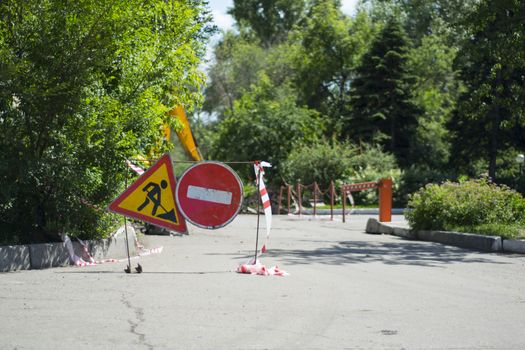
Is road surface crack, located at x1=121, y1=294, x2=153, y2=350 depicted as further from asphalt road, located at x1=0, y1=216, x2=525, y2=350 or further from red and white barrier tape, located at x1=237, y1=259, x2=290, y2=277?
red and white barrier tape, located at x1=237, y1=259, x2=290, y2=277

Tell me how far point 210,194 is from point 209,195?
0.03 metres

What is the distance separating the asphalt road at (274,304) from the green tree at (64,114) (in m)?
1.29

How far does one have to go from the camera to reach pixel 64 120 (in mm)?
13805

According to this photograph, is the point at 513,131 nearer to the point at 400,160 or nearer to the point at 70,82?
the point at 400,160

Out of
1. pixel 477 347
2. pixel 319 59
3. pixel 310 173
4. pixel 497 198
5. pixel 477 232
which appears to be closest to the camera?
pixel 477 347

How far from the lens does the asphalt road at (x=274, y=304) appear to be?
7.08m

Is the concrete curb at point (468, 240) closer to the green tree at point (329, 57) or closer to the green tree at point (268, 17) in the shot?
the green tree at point (329, 57)

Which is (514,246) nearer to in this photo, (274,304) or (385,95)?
(274,304)

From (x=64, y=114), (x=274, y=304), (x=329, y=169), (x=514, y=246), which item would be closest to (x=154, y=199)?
(x=64, y=114)

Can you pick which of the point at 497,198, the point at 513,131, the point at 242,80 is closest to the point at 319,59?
the point at 242,80

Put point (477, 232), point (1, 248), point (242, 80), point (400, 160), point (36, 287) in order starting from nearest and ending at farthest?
1. point (36, 287)
2. point (1, 248)
3. point (477, 232)
4. point (400, 160)
5. point (242, 80)

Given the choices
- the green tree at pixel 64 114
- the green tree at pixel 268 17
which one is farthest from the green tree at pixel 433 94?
the green tree at pixel 64 114

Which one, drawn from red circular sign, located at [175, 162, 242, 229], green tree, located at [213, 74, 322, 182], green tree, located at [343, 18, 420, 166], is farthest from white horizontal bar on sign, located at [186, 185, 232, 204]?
green tree, located at [343, 18, 420, 166]

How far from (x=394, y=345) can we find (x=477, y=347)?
2.07ft
